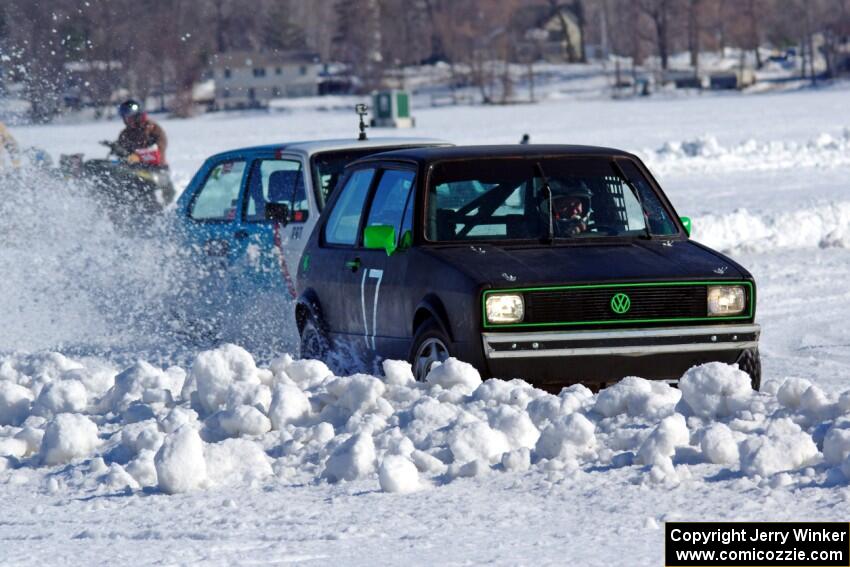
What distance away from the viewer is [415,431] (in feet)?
22.0

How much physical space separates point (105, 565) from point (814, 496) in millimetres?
2430

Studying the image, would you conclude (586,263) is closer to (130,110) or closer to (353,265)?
(353,265)

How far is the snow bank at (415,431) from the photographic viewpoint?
6.18 m

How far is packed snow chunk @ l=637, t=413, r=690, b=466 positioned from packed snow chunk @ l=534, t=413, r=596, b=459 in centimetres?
22

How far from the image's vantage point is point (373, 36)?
144250 millimetres

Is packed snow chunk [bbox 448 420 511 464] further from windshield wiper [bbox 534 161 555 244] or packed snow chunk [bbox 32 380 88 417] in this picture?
packed snow chunk [bbox 32 380 88 417]

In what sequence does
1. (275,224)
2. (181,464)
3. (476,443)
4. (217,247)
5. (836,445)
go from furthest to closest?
(217,247), (275,224), (476,443), (181,464), (836,445)

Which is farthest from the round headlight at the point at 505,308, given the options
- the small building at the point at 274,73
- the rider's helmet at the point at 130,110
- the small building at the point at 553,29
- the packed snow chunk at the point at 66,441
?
the small building at the point at 553,29

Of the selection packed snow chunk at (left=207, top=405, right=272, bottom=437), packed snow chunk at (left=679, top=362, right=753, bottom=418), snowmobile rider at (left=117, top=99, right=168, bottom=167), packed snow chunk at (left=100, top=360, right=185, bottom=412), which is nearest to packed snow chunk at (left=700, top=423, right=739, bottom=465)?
packed snow chunk at (left=679, top=362, right=753, bottom=418)

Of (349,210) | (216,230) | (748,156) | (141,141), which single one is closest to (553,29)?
(748,156)

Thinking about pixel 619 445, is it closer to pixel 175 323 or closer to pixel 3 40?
pixel 175 323

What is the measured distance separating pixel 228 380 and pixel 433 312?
1.02m

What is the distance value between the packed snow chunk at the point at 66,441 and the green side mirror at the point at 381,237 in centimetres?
189

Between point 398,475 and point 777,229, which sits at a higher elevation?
point 398,475
